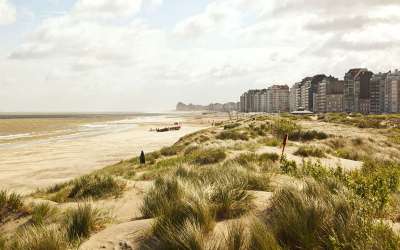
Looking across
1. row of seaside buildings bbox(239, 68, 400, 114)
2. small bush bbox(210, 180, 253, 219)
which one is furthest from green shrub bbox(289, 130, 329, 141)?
row of seaside buildings bbox(239, 68, 400, 114)

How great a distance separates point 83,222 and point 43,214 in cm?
172

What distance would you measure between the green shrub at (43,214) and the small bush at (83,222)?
0.79 m

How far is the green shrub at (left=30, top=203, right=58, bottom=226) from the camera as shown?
7306mm

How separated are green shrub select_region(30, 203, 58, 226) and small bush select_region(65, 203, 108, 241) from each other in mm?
789

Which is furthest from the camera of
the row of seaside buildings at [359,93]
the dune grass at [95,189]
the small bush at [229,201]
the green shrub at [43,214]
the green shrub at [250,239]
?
the row of seaside buildings at [359,93]

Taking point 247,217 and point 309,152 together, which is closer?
point 247,217

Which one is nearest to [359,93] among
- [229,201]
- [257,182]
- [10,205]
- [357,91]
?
[357,91]

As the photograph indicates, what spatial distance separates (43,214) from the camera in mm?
7625

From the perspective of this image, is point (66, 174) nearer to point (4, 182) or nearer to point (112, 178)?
point (4, 182)

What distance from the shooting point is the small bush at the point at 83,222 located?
6.16 metres

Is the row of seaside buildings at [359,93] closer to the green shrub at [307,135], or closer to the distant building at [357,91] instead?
the distant building at [357,91]

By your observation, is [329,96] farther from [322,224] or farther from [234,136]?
[322,224]

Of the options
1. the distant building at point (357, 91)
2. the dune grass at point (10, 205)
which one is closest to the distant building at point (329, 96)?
the distant building at point (357, 91)

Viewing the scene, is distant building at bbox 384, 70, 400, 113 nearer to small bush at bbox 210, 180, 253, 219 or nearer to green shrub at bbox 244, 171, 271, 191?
green shrub at bbox 244, 171, 271, 191
